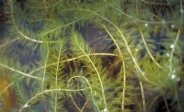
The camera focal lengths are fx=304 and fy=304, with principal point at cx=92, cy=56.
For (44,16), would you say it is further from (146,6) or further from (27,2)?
(146,6)

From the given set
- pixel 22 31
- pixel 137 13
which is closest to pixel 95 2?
pixel 137 13

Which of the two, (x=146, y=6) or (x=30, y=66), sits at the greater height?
(x=146, y=6)

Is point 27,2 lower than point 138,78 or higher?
higher

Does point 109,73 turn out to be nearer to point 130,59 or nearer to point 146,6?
point 130,59

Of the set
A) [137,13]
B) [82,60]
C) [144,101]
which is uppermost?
[137,13]

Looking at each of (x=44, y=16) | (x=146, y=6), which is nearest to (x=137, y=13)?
(x=146, y=6)
